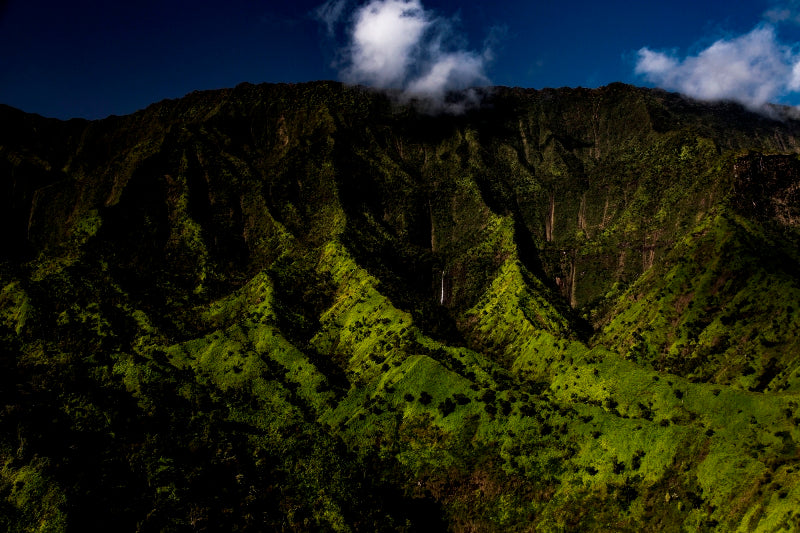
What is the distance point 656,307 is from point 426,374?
91.4 meters

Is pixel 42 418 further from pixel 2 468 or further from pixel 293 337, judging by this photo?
pixel 293 337

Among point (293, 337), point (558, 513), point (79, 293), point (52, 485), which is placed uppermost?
point (79, 293)

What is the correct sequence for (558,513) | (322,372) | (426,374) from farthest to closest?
(322,372) → (426,374) → (558,513)

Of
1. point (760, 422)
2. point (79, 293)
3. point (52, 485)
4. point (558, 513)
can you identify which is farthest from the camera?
point (79, 293)

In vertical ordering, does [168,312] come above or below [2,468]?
above

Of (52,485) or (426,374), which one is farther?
(426,374)

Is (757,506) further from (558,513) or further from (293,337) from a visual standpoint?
(293,337)

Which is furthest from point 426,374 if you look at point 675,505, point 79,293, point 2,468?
point 79,293

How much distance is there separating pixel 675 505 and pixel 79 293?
178229 mm

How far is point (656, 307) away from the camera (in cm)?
18312

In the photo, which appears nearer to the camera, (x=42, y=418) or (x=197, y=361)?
(x=42, y=418)

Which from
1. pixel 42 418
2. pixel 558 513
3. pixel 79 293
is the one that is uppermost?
pixel 79 293

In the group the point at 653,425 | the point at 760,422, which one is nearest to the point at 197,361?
the point at 653,425

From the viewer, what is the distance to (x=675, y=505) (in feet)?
276
